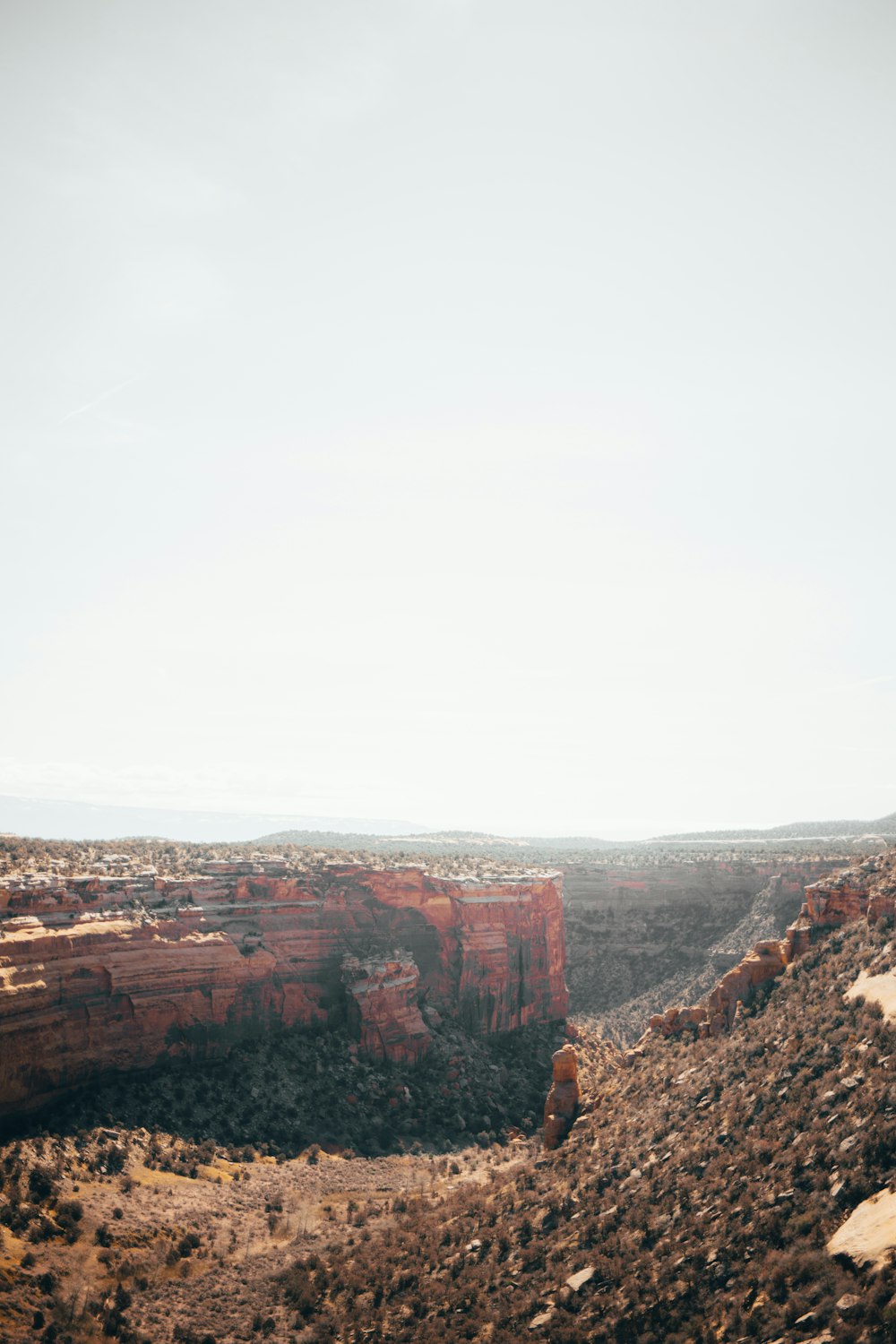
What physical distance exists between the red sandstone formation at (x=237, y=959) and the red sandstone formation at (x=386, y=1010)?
0.14m

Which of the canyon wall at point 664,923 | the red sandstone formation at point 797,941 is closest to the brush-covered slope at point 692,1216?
the red sandstone formation at point 797,941

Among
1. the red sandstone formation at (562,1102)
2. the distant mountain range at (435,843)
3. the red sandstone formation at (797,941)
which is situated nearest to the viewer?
the red sandstone formation at (797,941)

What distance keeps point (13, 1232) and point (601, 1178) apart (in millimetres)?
19348

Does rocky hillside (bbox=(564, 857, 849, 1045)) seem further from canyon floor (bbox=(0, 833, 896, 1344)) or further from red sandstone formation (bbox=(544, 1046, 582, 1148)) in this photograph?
red sandstone formation (bbox=(544, 1046, 582, 1148))

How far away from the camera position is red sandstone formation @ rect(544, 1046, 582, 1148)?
36812 mm

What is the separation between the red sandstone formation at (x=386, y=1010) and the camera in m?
54.6

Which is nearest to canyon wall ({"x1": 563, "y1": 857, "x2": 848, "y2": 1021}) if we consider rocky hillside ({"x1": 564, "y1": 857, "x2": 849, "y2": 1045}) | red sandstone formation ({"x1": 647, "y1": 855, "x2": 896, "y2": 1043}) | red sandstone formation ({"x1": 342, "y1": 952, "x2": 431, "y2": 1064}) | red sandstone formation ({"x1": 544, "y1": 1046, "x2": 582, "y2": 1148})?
rocky hillside ({"x1": 564, "y1": 857, "x2": 849, "y2": 1045})

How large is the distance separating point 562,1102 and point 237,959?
66.6ft

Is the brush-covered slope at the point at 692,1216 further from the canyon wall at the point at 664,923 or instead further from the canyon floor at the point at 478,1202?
the canyon wall at the point at 664,923

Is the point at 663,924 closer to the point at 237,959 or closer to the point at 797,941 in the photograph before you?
the point at 237,959

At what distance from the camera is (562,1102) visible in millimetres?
37844

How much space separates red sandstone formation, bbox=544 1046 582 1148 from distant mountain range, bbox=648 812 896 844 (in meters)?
99.0

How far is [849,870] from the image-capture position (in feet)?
128

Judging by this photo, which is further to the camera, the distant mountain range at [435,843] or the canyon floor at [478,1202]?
the distant mountain range at [435,843]
